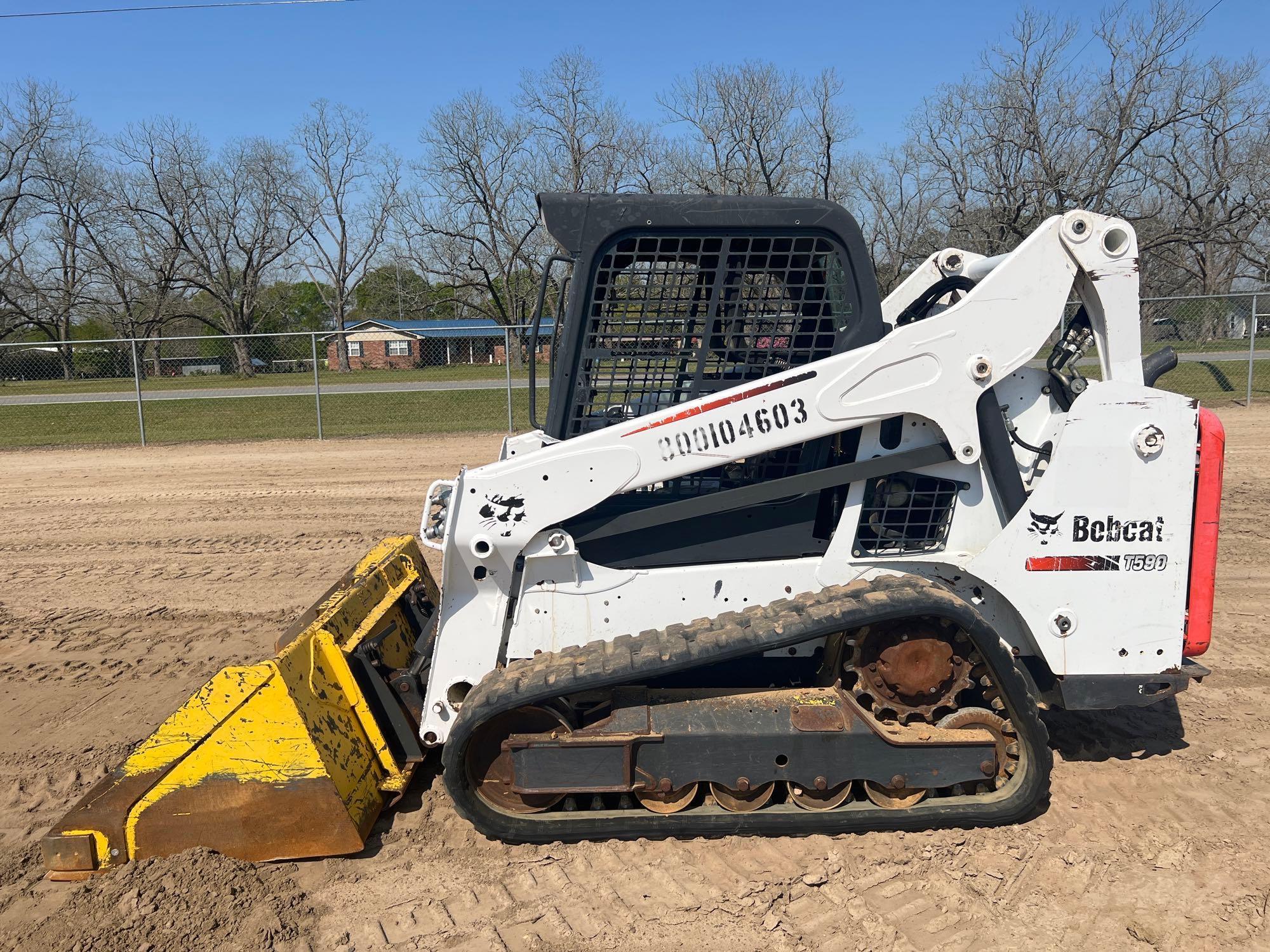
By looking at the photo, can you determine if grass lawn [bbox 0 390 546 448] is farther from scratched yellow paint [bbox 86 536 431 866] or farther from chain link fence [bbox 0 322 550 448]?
scratched yellow paint [bbox 86 536 431 866]

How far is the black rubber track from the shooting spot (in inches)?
122

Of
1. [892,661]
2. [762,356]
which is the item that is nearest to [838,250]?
Answer: [762,356]

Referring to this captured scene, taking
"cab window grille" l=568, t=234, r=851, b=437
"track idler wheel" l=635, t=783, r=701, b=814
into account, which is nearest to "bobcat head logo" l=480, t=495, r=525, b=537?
"cab window grille" l=568, t=234, r=851, b=437

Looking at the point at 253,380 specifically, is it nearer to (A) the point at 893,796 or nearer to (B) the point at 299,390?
(B) the point at 299,390

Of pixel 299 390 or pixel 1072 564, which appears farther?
pixel 299 390

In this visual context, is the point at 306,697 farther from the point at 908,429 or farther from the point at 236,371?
the point at 236,371

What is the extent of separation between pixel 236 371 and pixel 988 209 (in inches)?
1073

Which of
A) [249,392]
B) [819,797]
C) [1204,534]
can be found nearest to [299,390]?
[249,392]

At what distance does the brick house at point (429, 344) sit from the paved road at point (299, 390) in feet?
3.33

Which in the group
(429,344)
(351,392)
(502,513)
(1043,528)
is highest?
(429,344)

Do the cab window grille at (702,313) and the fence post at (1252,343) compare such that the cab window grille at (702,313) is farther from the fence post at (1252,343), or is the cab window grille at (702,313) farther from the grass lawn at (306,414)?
the fence post at (1252,343)

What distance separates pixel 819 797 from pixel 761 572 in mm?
873

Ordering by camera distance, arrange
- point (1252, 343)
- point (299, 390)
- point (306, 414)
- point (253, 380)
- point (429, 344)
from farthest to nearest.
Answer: point (429, 344) → point (253, 380) → point (299, 390) → point (306, 414) → point (1252, 343)

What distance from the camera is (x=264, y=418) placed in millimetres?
18047
